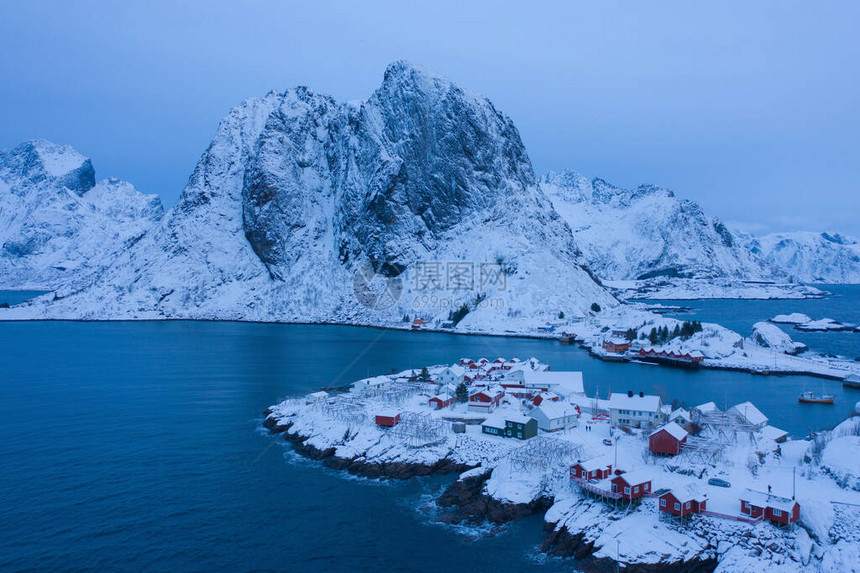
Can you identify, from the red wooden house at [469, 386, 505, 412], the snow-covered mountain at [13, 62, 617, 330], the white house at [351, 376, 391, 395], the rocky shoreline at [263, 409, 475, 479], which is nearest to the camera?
the rocky shoreline at [263, 409, 475, 479]

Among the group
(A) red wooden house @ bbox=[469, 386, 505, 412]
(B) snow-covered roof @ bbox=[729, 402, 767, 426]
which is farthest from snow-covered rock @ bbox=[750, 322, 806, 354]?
(A) red wooden house @ bbox=[469, 386, 505, 412]

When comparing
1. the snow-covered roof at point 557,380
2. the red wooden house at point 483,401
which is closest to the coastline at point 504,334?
the snow-covered roof at point 557,380

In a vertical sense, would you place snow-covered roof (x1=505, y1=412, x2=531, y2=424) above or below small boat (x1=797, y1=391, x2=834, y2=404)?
above

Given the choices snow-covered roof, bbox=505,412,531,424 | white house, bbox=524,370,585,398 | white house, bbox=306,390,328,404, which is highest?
snow-covered roof, bbox=505,412,531,424

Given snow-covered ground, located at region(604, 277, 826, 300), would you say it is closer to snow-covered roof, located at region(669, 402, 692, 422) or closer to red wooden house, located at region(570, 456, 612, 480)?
snow-covered roof, located at region(669, 402, 692, 422)

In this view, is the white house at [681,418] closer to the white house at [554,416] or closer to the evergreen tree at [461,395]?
the white house at [554,416]

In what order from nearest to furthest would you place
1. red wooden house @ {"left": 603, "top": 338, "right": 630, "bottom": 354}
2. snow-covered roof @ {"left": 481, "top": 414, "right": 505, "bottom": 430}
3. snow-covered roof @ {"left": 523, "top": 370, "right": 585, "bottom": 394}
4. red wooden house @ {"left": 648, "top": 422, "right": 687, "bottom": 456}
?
red wooden house @ {"left": 648, "top": 422, "right": 687, "bottom": 456}
snow-covered roof @ {"left": 481, "top": 414, "right": 505, "bottom": 430}
snow-covered roof @ {"left": 523, "top": 370, "right": 585, "bottom": 394}
red wooden house @ {"left": 603, "top": 338, "right": 630, "bottom": 354}
